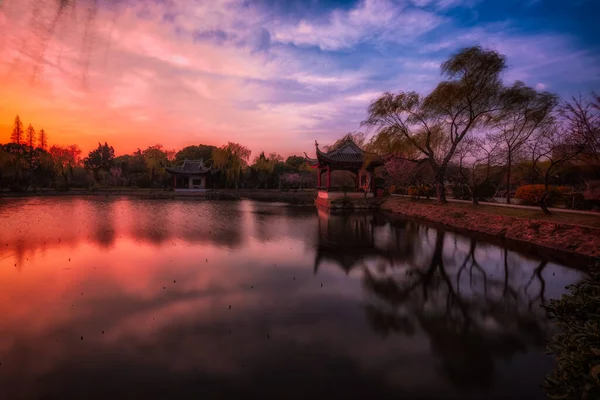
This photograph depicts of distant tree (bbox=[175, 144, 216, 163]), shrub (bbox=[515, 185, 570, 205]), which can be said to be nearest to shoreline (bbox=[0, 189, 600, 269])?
shrub (bbox=[515, 185, 570, 205])

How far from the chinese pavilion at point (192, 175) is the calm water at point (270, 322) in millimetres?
39931

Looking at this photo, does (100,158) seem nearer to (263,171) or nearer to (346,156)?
(263,171)

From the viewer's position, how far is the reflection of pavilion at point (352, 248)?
10.6 m

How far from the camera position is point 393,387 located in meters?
4.11

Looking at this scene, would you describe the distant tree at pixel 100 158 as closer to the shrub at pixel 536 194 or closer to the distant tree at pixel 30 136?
the distant tree at pixel 30 136

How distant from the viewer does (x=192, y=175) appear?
5166 centimetres

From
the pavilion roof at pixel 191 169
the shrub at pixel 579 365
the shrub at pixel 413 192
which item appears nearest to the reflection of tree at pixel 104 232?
→ the shrub at pixel 579 365

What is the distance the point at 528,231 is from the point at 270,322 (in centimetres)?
1348

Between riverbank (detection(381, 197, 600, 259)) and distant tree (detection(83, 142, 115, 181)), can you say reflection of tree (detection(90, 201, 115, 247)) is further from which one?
distant tree (detection(83, 142, 115, 181))

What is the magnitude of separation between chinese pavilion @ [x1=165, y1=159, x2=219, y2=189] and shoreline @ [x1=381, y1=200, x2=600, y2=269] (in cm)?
3875

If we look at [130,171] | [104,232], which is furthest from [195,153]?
[104,232]

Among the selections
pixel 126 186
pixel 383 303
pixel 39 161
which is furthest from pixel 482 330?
pixel 39 161

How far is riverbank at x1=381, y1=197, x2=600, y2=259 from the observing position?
11.6 metres

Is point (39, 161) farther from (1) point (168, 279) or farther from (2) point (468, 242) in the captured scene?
(2) point (468, 242)
